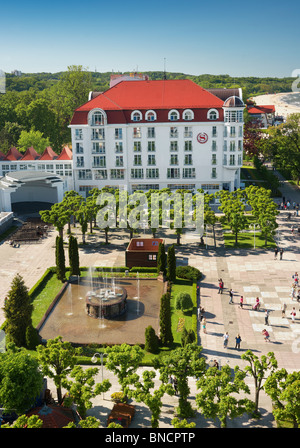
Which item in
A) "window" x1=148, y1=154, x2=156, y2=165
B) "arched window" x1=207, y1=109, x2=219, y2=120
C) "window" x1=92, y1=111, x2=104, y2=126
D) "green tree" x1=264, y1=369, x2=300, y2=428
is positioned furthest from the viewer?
"window" x1=148, y1=154, x2=156, y2=165

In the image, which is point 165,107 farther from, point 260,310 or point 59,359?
point 59,359

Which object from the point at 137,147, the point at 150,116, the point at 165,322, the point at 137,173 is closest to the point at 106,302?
the point at 165,322

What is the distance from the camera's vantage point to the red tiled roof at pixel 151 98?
81312mm

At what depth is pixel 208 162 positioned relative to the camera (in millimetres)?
81750

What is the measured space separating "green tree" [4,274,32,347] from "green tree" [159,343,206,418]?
527 inches

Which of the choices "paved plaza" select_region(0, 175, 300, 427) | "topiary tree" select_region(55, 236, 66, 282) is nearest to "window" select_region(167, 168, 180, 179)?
"paved plaza" select_region(0, 175, 300, 427)

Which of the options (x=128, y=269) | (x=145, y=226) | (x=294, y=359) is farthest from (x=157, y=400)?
(x=145, y=226)

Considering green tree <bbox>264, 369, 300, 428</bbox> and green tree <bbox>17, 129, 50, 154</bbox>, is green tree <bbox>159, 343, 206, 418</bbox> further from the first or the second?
green tree <bbox>17, 129, 50, 154</bbox>

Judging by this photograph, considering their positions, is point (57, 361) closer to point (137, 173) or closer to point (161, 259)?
point (161, 259)

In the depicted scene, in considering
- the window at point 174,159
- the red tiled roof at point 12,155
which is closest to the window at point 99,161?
the window at point 174,159

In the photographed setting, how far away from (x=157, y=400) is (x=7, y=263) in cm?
3461

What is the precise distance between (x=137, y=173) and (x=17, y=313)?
4935 cm

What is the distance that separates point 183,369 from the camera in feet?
95.2

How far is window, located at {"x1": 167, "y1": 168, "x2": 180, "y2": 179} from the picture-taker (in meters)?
82.7
